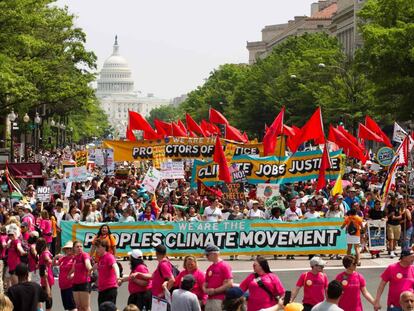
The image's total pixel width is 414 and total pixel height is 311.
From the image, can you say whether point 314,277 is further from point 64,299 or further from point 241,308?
point 64,299

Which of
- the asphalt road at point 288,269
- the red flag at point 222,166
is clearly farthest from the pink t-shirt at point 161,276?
the red flag at point 222,166

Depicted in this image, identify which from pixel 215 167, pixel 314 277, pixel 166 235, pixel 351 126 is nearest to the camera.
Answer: pixel 314 277

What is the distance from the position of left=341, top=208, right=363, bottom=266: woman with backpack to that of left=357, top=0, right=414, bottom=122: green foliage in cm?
3420

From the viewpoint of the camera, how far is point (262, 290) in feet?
46.6

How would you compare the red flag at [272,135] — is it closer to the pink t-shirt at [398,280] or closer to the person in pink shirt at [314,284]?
the person in pink shirt at [314,284]

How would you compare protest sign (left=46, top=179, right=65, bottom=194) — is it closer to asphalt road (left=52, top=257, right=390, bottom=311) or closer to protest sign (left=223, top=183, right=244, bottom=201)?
protest sign (left=223, top=183, right=244, bottom=201)

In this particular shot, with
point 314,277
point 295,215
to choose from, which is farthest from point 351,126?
point 314,277

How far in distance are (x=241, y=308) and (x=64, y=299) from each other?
20.9 ft

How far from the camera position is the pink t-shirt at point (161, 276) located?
1565cm

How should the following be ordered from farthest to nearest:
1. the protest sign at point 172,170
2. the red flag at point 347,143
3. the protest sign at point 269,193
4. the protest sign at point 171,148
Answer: the red flag at point 347,143 → the protest sign at point 171,148 → the protest sign at point 172,170 → the protest sign at point 269,193

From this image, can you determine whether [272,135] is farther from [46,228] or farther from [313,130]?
[46,228]

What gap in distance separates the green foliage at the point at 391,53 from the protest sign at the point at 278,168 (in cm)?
2679

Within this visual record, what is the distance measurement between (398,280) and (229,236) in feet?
40.5

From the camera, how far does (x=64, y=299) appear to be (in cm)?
1817
